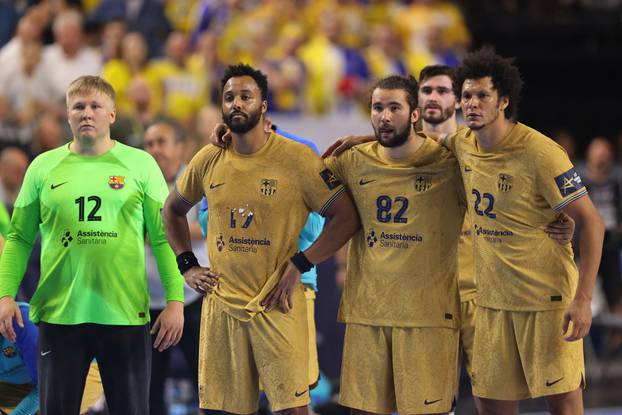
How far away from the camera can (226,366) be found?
5488 mm

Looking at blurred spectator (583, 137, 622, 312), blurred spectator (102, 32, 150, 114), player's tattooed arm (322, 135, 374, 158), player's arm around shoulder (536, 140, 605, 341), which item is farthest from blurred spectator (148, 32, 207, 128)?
player's arm around shoulder (536, 140, 605, 341)

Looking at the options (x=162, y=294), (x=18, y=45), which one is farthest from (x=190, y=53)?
(x=162, y=294)

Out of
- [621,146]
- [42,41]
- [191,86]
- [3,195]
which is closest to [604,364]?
[621,146]

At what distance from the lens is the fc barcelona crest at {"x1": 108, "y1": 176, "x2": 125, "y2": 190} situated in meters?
5.56

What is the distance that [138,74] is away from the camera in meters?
10.7

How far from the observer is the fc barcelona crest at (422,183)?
5488 mm

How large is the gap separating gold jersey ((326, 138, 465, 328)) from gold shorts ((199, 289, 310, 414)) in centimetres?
32

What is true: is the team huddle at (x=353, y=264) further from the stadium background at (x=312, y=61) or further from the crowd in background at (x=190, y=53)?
the crowd in background at (x=190, y=53)

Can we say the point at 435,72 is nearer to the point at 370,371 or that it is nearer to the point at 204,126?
the point at 370,371

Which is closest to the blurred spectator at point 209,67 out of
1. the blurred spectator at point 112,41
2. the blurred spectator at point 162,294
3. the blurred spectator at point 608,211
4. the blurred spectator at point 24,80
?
the blurred spectator at point 112,41

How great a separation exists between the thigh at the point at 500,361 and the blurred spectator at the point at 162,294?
2.06m

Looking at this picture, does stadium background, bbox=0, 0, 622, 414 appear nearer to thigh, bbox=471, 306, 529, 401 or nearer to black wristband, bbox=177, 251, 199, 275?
black wristband, bbox=177, 251, 199, 275

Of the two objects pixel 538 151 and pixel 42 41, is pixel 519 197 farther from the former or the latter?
pixel 42 41

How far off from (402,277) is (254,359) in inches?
31.3
